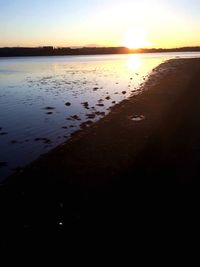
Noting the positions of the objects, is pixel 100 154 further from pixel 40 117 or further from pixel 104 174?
pixel 40 117

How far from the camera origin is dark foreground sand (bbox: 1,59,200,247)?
35.7 feet

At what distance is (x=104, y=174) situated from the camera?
13609mm

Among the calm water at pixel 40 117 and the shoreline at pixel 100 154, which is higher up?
the shoreline at pixel 100 154

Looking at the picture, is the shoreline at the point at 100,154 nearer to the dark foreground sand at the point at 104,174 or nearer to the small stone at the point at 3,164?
the dark foreground sand at the point at 104,174

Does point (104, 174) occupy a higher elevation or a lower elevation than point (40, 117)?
higher

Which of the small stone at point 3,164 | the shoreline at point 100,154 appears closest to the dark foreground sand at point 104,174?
the shoreline at point 100,154

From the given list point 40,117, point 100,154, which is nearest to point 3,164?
point 100,154

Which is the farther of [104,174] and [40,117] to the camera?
[40,117]

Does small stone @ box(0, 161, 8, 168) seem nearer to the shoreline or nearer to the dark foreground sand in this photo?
the shoreline

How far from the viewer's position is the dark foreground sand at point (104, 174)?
35.7 feet

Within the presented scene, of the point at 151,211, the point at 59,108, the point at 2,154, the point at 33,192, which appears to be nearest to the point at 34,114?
the point at 59,108

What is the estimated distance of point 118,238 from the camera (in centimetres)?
931

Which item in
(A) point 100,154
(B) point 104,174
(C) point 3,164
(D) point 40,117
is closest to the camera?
(B) point 104,174

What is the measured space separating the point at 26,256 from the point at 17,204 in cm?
302
